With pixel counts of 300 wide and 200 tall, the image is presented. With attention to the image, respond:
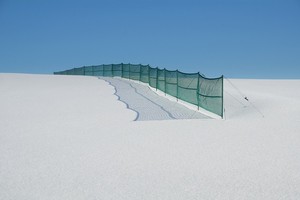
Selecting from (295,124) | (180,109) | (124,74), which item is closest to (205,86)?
(180,109)

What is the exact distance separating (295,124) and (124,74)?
2744cm

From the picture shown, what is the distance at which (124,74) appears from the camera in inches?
1554

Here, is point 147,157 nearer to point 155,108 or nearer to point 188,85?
point 155,108

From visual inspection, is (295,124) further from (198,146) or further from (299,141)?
(198,146)

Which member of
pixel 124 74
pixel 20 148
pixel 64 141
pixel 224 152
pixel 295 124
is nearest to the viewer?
pixel 224 152

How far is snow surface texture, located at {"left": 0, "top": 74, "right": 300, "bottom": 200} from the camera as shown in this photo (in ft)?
20.7

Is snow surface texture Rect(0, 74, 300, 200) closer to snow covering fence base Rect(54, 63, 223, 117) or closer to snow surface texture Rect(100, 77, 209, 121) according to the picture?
snow surface texture Rect(100, 77, 209, 121)

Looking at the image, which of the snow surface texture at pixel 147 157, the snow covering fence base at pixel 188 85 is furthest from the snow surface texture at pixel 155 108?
the snow surface texture at pixel 147 157

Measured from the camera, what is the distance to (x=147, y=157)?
870 cm

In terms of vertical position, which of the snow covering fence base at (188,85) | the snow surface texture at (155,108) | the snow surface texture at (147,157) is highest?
the snow covering fence base at (188,85)

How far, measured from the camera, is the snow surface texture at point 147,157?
630cm

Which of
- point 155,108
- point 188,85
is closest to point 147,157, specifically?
point 155,108

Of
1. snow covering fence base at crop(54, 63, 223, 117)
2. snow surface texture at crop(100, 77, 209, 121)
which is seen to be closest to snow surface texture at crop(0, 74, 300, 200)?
snow surface texture at crop(100, 77, 209, 121)

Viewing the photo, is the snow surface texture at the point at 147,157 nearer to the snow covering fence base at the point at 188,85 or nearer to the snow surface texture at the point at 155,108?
the snow surface texture at the point at 155,108
